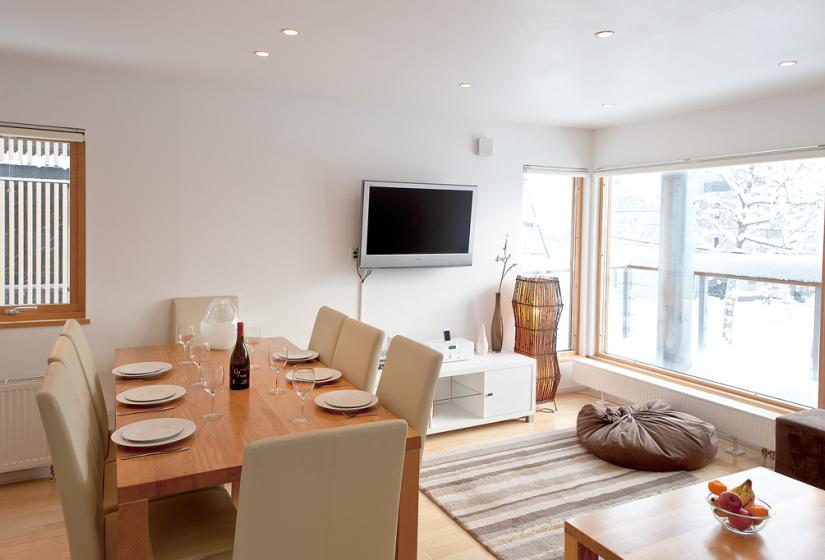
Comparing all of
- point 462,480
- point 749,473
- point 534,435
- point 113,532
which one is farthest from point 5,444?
point 749,473

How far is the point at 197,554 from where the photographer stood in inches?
74.8

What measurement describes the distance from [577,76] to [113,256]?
3150mm

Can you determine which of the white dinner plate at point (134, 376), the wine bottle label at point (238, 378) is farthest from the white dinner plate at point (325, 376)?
the white dinner plate at point (134, 376)

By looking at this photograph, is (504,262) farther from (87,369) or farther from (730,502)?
(87,369)

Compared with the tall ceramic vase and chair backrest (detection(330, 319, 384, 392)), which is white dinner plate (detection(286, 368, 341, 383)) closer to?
chair backrest (detection(330, 319, 384, 392))

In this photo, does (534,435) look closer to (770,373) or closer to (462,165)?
(770,373)

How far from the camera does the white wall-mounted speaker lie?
5039 millimetres

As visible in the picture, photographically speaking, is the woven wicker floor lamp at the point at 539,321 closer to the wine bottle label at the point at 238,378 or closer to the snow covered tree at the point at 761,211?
the snow covered tree at the point at 761,211

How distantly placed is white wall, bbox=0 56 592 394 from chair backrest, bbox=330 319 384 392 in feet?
4.28

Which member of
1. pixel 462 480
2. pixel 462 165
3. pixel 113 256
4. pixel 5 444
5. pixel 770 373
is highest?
pixel 462 165

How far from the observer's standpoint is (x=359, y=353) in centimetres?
295

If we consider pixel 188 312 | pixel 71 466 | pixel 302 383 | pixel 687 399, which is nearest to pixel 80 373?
pixel 71 466

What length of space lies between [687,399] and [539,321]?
1.28m

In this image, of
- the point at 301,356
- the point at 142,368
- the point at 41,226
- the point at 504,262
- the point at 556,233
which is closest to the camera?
the point at 142,368
